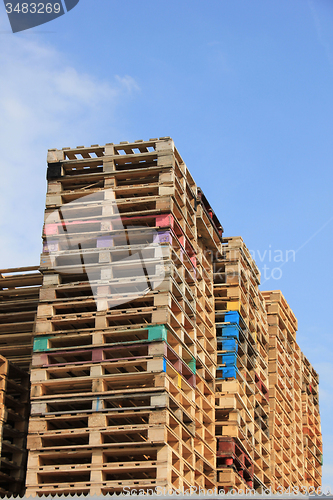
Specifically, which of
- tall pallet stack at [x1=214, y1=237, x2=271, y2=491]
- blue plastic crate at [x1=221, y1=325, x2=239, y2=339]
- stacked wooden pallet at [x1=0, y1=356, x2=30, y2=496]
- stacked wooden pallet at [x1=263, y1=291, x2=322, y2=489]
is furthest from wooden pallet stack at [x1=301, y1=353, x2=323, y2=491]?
stacked wooden pallet at [x1=0, y1=356, x2=30, y2=496]

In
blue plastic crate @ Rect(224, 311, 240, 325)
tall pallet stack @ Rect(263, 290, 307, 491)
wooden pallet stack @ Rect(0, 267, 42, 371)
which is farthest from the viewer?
tall pallet stack @ Rect(263, 290, 307, 491)

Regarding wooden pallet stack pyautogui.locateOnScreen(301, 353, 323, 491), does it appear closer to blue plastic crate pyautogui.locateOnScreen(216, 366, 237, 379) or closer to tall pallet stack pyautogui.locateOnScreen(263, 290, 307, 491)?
tall pallet stack pyautogui.locateOnScreen(263, 290, 307, 491)

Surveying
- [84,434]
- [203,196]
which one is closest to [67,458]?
[84,434]

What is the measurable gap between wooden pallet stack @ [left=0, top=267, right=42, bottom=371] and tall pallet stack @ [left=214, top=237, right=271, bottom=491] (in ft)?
23.7

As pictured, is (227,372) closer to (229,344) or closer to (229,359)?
(229,359)

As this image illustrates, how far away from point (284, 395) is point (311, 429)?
28.6ft

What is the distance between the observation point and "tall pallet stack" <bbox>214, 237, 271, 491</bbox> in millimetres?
28969

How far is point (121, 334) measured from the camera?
23875 mm

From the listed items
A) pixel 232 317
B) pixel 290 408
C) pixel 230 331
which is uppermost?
pixel 232 317

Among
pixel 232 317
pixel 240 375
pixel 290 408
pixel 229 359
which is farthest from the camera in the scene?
pixel 290 408

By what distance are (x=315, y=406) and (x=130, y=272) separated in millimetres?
27054

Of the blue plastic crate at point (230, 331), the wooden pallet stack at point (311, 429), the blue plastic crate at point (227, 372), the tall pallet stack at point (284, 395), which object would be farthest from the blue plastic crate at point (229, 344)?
the wooden pallet stack at point (311, 429)

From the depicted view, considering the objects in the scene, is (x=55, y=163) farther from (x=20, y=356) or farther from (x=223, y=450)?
(x=223, y=450)

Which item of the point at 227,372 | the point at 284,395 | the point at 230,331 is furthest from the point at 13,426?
the point at 284,395
